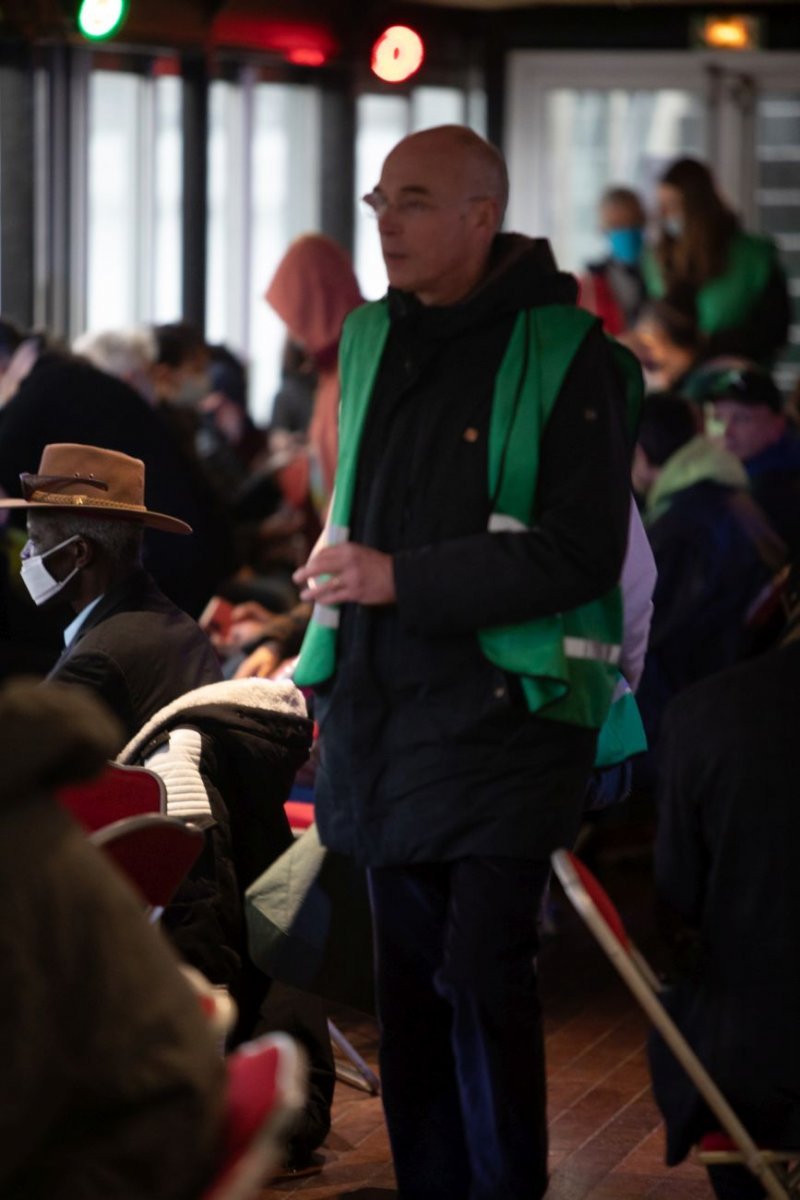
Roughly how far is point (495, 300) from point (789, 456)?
3.75 meters

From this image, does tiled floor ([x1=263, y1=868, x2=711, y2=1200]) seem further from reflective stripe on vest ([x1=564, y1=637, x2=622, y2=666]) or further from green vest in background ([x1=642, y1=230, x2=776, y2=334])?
green vest in background ([x1=642, y1=230, x2=776, y2=334])

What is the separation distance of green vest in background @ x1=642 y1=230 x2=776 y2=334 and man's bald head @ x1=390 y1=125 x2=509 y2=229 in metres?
6.19

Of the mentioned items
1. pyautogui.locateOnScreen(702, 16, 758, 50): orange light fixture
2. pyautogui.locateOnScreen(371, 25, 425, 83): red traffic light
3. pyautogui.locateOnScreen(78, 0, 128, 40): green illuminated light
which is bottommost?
pyautogui.locateOnScreen(371, 25, 425, 83): red traffic light

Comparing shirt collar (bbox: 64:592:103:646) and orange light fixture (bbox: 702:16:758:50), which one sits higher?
orange light fixture (bbox: 702:16:758:50)

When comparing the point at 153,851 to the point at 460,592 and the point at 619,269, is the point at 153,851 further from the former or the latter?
the point at 619,269

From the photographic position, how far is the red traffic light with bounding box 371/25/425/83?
7266mm

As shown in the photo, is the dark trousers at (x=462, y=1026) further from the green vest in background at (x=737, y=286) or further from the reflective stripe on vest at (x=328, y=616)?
the green vest in background at (x=737, y=286)

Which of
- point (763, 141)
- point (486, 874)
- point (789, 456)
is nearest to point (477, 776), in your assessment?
point (486, 874)

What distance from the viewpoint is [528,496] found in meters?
3.71

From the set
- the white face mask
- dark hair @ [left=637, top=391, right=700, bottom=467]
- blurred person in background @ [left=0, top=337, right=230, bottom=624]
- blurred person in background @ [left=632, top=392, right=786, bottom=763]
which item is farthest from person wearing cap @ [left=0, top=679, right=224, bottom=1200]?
dark hair @ [left=637, top=391, right=700, bottom=467]

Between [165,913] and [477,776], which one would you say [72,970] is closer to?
[477,776]

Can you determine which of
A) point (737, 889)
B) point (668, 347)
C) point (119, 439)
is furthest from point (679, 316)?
point (737, 889)

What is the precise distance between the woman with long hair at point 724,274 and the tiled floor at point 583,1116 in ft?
13.6

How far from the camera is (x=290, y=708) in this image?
455 centimetres
